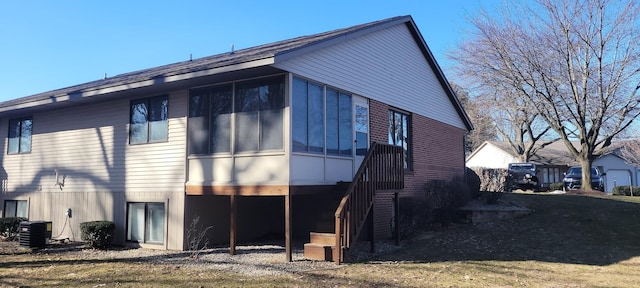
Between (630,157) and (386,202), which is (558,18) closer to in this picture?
(386,202)

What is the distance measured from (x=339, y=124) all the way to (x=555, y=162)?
141 feet

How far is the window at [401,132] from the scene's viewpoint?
1446 centimetres

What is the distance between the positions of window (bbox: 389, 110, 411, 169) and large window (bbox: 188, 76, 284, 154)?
17.1ft

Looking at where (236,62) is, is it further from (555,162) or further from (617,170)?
(555,162)

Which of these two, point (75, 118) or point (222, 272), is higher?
point (75, 118)

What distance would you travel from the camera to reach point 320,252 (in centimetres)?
939

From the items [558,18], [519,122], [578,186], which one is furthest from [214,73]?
[519,122]

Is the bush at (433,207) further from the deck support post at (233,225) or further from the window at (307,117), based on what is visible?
the deck support post at (233,225)

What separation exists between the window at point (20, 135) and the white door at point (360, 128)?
10.5 meters

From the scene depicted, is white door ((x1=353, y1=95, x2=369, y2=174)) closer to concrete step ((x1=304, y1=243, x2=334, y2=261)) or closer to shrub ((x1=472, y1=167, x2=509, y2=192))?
concrete step ((x1=304, y1=243, x2=334, y2=261))

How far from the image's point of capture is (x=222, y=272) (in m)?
8.56

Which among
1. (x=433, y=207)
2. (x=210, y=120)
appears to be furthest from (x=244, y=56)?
(x=433, y=207)

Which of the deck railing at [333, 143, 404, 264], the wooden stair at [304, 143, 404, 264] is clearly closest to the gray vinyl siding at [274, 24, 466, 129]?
the deck railing at [333, 143, 404, 264]

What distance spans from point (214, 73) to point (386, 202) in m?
6.43
